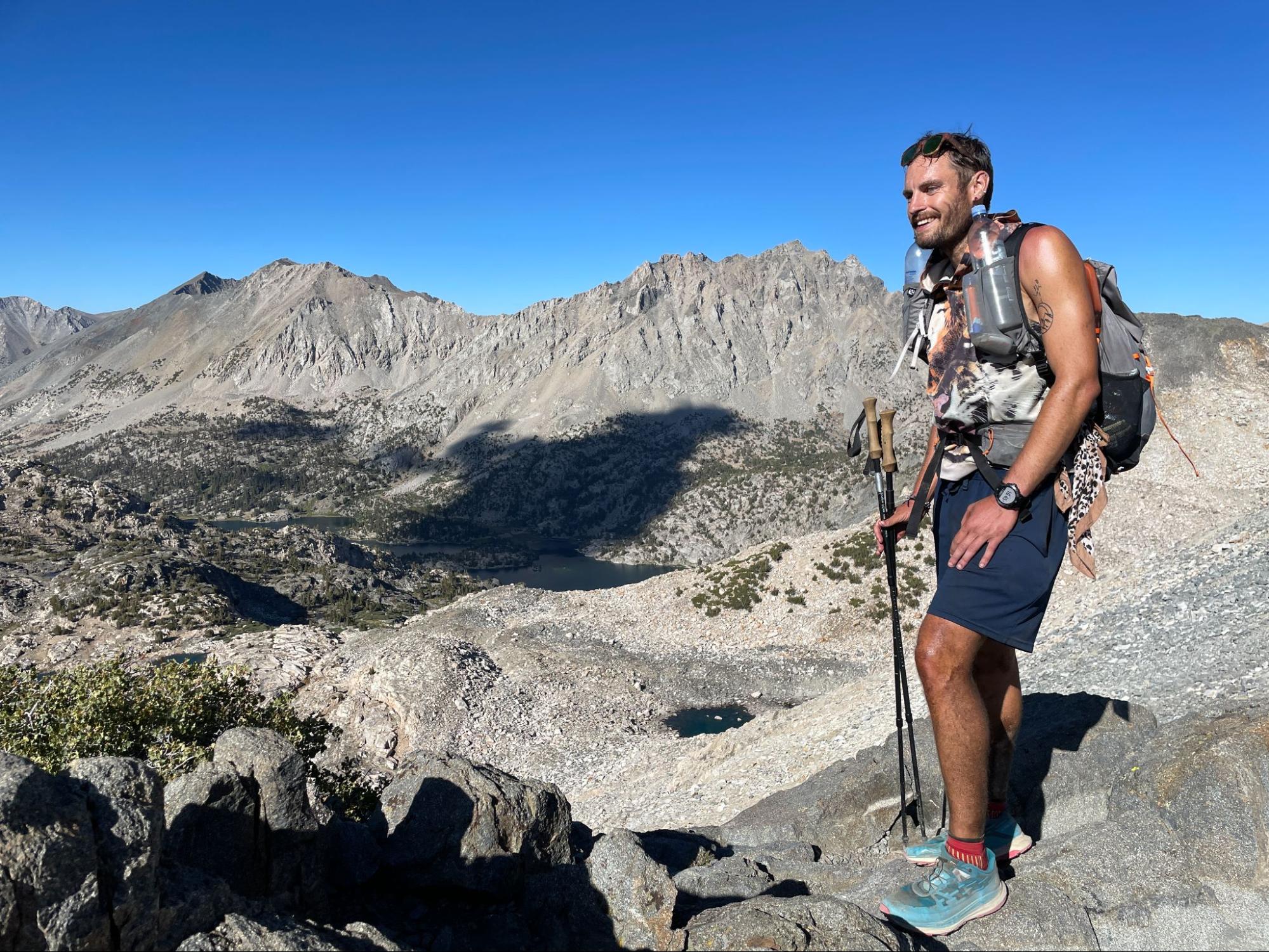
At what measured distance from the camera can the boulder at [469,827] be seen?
671 centimetres

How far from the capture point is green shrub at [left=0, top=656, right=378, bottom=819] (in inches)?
505

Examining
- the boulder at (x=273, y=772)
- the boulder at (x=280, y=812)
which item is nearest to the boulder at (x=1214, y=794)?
the boulder at (x=280, y=812)

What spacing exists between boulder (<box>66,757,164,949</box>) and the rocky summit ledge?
0.04 ft

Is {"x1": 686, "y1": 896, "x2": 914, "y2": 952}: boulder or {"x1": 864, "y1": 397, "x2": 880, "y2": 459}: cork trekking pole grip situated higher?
{"x1": 864, "y1": 397, "x2": 880, "y2": 459}: cork trekking pole grip

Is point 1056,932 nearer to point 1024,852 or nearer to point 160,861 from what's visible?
point 1024,852

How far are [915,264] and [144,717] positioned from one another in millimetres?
16694

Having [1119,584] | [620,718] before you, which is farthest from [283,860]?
[620,718]

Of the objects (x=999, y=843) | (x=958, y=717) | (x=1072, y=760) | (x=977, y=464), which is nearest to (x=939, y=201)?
(x=977, y=464)

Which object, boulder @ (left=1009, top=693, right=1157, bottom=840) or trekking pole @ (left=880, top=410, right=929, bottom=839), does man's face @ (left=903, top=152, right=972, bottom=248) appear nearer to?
trekking pole @ (left=880, top=410, right=929, bottom=839)

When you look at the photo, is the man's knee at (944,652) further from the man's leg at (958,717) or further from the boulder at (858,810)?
the boulder at (858,810)

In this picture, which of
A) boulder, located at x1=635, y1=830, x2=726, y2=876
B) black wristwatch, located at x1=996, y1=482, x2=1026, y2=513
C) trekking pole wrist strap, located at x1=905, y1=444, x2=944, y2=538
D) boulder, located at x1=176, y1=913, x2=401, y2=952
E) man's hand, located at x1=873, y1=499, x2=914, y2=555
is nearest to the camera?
boulder, located at x1=176, y1=913, x2=401, y2=952

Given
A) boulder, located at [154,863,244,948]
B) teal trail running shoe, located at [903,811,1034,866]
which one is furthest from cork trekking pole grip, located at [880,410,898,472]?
boulder, located at [154,863,244,948]

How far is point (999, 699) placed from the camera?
4969 mm

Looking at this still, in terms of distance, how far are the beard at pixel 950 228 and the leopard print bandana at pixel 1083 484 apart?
132 centimetres
